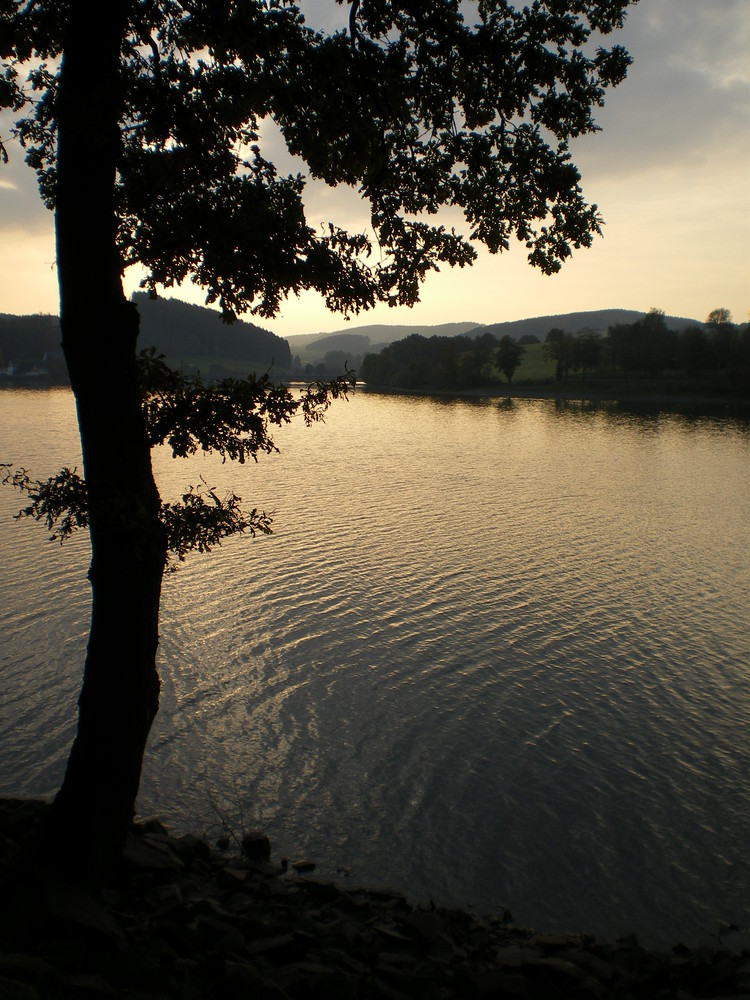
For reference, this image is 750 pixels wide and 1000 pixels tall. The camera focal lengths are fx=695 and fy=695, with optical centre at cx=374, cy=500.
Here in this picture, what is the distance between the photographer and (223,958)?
295 inches

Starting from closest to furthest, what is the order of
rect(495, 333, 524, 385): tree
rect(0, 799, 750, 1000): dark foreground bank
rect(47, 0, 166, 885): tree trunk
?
rect(0, 799, 750, 1000): dark foreground bank → rect(47, 0, 166, 885): tree trunk → rect(495, 333, 524, 385): tree

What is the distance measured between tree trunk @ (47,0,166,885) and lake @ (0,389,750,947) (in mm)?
3563

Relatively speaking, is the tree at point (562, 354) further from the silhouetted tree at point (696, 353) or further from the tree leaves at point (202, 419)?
the tree leaves at point (202, 419)

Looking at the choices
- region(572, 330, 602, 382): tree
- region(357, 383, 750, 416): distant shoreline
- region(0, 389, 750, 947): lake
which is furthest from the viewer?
region(572, 330, 602, 382): tree

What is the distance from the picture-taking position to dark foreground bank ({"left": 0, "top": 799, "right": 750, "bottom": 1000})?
6.99 meters

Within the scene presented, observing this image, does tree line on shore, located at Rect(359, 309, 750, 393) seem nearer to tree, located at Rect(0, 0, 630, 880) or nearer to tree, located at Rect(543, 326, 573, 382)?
tree, located at Rect(543, 326, 573, 382)

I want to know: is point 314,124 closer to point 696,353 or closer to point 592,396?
point 696,353

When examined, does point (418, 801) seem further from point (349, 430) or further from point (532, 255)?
point (349, 430)

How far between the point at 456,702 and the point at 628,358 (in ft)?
502

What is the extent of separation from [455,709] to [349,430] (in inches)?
2880

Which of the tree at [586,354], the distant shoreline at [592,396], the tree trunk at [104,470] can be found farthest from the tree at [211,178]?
the tree at [586,354]

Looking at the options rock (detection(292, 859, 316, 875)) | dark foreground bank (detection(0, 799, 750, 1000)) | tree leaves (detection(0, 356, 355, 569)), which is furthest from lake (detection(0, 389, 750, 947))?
tree leaves (detection(0, 356, 355, 569))

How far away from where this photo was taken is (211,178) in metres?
10.2

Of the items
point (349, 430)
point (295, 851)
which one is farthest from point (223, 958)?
point (349, 430)
